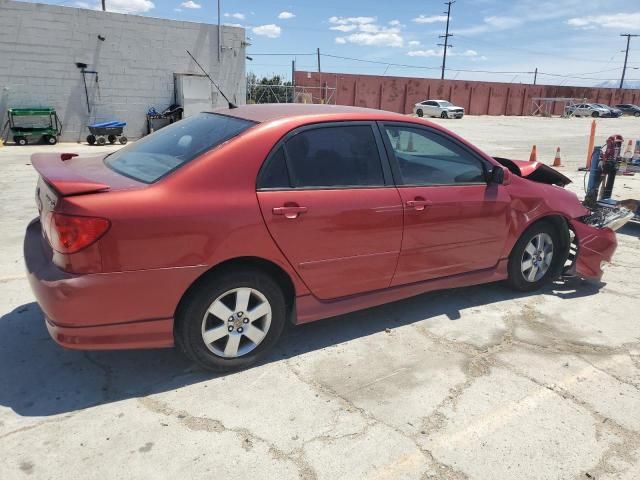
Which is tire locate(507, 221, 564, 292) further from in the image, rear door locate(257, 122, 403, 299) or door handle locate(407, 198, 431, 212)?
rear door locate(257, 122, 403, 299)

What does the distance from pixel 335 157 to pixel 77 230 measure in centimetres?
167

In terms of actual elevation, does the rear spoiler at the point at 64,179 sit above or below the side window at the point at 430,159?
below

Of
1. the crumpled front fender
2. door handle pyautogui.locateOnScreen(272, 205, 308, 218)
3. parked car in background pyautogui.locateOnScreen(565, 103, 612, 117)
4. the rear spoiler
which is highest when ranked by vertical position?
parked car in background pyautogui.locateOnScreen(565, 103, 612, 117)

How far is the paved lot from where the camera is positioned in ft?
8.25

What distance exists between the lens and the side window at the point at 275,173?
10.4 ft

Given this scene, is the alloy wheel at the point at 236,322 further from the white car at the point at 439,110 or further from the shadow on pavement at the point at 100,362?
the white car at the point at 439,110

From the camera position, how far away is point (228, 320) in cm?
A: 315

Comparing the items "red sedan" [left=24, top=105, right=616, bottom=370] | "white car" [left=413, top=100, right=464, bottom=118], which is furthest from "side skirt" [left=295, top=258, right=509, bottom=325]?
"white car" [left=413, top=100, right=464, bottom=118]

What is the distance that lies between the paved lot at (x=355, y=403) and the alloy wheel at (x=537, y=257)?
46 cm

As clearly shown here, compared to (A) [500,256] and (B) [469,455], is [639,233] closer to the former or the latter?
(A) [500,256]

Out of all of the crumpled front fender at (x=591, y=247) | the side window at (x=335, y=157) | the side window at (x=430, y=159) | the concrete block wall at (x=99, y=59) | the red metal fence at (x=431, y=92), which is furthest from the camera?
the red metal fence at (x=431, y=92)

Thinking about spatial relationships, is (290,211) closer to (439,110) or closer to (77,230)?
(77,230)

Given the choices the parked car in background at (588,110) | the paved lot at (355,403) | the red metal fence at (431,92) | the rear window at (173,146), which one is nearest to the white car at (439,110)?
the red metal fence at (431,92)

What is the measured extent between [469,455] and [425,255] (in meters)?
1.61
